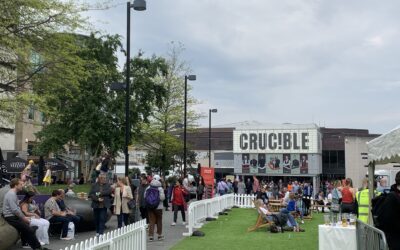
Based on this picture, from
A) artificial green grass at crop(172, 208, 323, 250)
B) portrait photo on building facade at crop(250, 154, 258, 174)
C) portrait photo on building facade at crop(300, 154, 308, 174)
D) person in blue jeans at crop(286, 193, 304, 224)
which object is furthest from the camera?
portrait photo on building facade at crop(250, 154, 258, 174)

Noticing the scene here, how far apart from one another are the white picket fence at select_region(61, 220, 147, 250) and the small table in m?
3.93

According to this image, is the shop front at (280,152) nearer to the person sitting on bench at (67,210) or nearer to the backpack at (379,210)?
the person sitting on bench at (67,210)

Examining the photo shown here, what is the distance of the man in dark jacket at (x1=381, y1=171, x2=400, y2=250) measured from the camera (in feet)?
21.7

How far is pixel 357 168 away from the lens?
170 feet

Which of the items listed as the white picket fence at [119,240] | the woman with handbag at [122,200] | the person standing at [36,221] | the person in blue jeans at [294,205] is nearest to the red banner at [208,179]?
the person in blue jeans at [294,205]

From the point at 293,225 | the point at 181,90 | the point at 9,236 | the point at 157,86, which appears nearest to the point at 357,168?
the point at 181,90

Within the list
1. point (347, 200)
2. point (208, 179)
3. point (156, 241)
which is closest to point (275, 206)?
point (208, 179)

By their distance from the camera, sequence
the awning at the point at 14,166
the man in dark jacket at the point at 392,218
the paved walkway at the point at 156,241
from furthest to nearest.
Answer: the awning at the point at 14,166
the paved walkway at the point at 156,241
the man in dark jacket at the point at 392,218

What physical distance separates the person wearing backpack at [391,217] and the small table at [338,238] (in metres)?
3.61

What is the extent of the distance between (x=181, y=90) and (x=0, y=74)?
22.8 metres

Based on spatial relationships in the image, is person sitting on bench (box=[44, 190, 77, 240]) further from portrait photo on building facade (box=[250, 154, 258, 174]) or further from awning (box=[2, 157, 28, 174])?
portrait photo on building facade (box=[250, 154, 258, 174])

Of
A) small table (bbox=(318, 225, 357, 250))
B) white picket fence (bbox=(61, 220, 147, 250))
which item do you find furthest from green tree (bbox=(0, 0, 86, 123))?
small table (bbox=(318, 225, 357, 250))

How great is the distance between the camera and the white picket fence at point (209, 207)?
1558 cm

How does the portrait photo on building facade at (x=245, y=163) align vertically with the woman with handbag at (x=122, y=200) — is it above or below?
above
